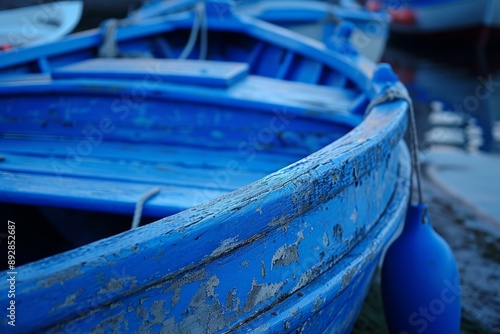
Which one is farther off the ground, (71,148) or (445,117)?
(71,148)

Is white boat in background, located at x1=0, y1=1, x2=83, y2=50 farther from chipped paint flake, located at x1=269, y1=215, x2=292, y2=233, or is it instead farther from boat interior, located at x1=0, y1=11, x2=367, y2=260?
chipped paint flake, located at x1=269, y1=215, x2=292, y2=233

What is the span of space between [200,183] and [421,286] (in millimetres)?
928

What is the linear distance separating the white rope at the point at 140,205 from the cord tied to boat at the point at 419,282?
3.07ft

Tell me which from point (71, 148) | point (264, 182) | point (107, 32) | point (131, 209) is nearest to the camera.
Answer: point (264, 182)

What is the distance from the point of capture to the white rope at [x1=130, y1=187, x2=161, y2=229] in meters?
1.72

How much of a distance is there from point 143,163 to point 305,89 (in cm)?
111

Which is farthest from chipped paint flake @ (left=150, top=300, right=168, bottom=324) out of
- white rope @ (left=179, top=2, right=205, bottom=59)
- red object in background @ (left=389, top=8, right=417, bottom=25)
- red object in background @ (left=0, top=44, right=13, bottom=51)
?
red object in background @ (left=389, top=8, right=417, bottom=25)

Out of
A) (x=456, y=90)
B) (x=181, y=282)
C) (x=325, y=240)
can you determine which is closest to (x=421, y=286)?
(x=325, y=240)

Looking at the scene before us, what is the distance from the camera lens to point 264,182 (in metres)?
1.29

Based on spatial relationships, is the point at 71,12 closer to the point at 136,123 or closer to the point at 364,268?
the point at 136,123

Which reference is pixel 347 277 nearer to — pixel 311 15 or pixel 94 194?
pixel 94 194

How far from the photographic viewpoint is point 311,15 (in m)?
6.94

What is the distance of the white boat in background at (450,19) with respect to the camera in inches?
452

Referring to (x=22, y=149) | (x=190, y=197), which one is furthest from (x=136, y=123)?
(x=190, y=197)
